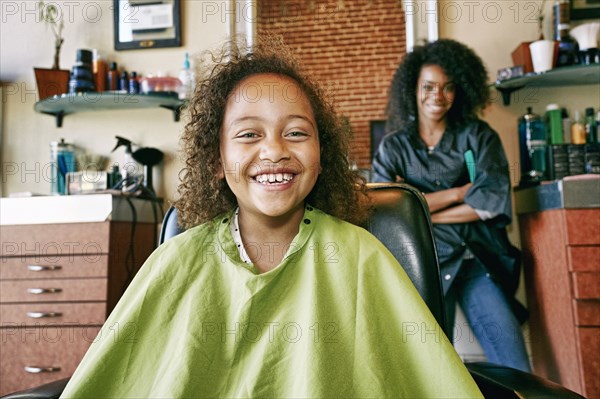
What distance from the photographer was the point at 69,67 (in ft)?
9.73

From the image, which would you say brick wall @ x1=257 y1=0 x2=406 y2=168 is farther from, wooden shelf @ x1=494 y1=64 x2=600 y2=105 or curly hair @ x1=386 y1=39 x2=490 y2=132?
wooden shelf @ x1=494 y1=64 x2=600 y2=105

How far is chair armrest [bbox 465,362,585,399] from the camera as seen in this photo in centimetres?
82

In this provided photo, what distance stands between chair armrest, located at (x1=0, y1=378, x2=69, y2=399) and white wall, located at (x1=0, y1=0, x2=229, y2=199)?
1.94 m

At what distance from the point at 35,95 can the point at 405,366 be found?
281 centimetres

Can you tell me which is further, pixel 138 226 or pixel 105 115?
pixel 105 115

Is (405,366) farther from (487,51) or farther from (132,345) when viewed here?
(487,51)

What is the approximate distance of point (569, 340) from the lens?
2016 millimetres

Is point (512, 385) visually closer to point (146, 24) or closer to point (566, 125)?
point (566, 125)

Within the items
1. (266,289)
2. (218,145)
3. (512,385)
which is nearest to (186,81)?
(218,145)

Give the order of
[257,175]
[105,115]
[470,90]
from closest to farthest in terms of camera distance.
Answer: [257,175]
[470,90]
[105,115]

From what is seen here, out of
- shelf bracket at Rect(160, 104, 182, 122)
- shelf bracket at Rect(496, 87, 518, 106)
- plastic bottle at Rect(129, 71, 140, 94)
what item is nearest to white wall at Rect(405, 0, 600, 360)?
shelf bracket at Rect(496, 87, 518, 106)

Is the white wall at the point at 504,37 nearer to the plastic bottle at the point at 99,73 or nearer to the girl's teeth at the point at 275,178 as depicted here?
the plastic bottle at the point at 99,73

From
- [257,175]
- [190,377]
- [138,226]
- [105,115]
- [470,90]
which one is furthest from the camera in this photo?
[105,115]

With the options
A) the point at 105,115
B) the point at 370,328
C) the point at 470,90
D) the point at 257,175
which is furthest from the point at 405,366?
the point at 105,115
